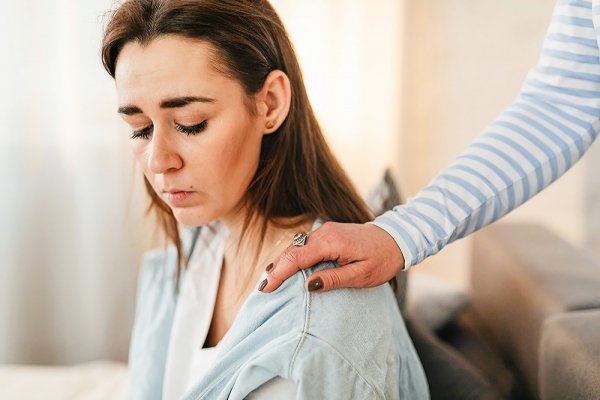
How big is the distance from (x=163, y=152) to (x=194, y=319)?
15.6 inches

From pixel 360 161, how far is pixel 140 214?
108 cm

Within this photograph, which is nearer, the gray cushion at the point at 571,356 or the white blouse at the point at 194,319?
the gray cushion at the point at 571,356

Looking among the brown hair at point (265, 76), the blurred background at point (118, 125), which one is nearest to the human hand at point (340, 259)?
the brown hair at point (265, 76)

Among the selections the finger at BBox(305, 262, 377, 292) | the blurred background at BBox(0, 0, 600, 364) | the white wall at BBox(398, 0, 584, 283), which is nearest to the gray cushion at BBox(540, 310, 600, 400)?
the finger at BBox(305, 262, 377, 292)

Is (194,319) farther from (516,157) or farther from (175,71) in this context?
(516,157)

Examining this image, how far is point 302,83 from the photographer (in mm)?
978

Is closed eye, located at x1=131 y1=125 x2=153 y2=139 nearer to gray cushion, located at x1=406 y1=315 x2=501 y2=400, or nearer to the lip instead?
the lip

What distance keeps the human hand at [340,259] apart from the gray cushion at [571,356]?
11.5 inches

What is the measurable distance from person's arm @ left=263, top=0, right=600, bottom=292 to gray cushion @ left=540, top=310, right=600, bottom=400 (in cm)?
20

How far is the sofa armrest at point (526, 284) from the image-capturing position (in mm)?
1040

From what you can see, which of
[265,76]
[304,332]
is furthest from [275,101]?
[304,332]

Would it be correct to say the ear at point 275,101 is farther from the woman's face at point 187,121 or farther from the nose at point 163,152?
the nose at point 163,152

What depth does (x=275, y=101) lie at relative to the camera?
3.05ft

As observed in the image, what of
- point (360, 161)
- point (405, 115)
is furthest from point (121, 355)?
point (405, 115)
